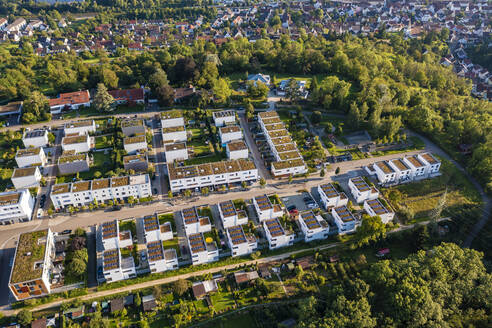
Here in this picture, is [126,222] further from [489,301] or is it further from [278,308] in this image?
[489,301]

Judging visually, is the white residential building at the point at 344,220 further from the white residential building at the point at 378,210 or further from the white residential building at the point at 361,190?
the white residential building at the point at 361,190

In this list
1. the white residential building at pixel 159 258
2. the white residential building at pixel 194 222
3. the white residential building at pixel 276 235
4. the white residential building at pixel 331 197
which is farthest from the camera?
the white residential building at pixel 331 197

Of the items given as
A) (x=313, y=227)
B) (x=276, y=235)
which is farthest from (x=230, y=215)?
(x=313, y=227)

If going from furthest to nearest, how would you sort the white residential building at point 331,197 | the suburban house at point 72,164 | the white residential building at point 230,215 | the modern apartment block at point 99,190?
the suburban house at point 72,164 → the white residential building at point 331,197 → the modern apartment block at point 99,190 → the white residential building at point 230,215

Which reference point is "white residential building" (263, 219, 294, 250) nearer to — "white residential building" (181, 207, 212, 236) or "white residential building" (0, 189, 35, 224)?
"white residential building" (181, 207, 212, 236)

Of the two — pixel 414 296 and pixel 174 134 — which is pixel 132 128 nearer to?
pixel 174 134

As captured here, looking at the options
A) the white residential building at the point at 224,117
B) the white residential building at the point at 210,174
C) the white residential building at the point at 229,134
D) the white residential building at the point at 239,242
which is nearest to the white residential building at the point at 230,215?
the white residential building at the point at 239,242

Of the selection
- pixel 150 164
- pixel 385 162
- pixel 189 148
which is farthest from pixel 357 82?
pixel 150 164
